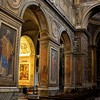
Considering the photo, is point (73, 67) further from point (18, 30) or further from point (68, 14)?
point (18, 30)

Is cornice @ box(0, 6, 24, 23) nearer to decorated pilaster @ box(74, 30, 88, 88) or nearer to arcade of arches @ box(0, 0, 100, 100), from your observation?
arcade of arches @ box(0, 0, 100, 100)

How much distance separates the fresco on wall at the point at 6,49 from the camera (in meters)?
8.10

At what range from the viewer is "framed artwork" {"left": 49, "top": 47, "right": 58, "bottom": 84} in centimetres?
1316

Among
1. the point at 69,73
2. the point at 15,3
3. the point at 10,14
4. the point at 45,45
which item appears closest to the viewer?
the point at 10,14

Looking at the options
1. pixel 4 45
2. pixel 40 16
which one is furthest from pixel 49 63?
pixel 4 45

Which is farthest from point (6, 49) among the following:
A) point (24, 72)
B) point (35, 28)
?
point (24, 72)

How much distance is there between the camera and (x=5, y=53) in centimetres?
828

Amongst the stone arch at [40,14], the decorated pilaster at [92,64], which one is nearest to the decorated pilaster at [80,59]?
the stone arch at [40,14]

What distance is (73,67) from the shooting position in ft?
60.0

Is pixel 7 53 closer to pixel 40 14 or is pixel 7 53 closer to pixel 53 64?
pixel 40 14

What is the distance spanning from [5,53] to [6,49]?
0.17 m

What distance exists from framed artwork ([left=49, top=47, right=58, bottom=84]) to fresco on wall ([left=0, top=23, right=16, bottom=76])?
4684mm

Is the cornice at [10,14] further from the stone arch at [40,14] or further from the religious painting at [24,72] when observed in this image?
the religious painting at [24,72]

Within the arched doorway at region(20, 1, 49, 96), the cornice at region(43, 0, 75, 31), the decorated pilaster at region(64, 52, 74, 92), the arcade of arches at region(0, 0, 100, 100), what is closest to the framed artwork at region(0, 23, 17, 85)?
the arcade of arches at region(0, 0, 100, 100)
